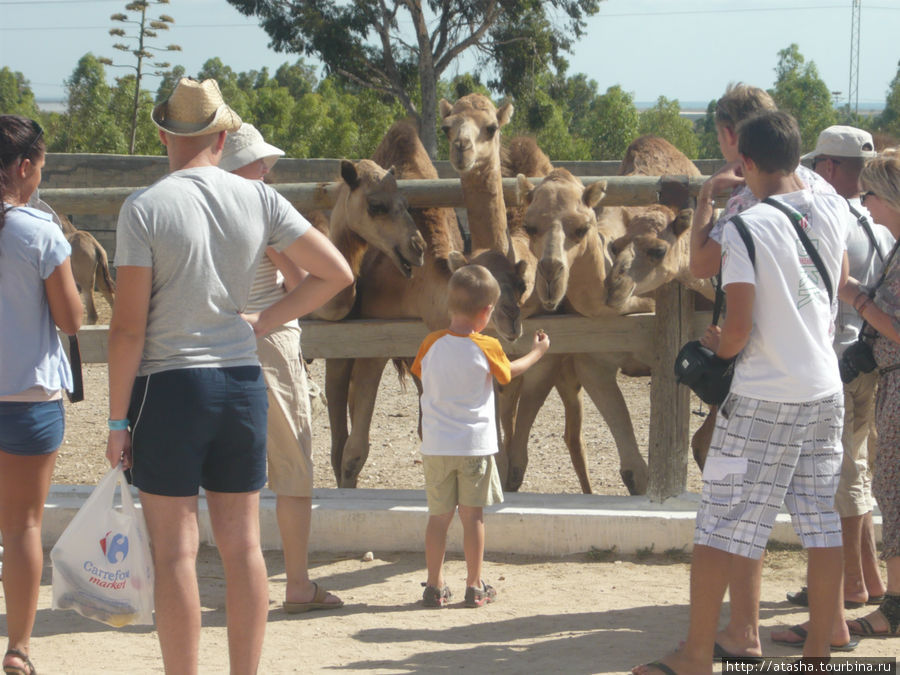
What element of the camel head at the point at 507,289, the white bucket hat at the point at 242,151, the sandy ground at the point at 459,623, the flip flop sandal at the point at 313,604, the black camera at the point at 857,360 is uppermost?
the white bucket hat at the point at 242,151

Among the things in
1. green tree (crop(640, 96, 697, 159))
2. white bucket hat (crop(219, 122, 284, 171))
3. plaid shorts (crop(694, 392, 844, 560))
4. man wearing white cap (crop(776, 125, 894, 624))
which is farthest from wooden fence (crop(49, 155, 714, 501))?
green tree (crop(640, 96, 697, 159))

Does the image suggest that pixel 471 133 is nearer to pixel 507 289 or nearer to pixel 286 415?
pixel 507 289

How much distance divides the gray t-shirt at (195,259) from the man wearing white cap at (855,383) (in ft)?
8.03

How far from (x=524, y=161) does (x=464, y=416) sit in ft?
9.70

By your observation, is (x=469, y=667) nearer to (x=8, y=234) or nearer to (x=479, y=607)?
(x=479, y=607)

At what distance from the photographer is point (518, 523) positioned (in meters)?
5.54

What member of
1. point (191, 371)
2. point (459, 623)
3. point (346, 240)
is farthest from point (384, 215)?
point (191, 371)

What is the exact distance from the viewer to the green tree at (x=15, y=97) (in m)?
53.9

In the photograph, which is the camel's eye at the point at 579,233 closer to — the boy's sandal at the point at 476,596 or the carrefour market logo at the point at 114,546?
the boy's sandal at the point at 476,596

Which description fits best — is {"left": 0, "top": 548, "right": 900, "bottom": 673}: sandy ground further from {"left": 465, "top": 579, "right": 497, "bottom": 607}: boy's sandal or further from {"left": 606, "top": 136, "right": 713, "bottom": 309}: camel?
{"left": 606, "top": 136, "right": 713, "bottom": 309}: camel

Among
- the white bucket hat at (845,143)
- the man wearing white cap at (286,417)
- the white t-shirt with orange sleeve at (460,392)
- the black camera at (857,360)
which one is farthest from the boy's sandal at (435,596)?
the white bucket hat at (845,143)

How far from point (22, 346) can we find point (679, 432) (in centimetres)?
349

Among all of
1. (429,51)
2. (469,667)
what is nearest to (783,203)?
(469,667)

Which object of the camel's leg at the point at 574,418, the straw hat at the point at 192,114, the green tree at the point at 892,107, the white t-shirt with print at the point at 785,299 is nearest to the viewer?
the straw hat at the point at 192,114
